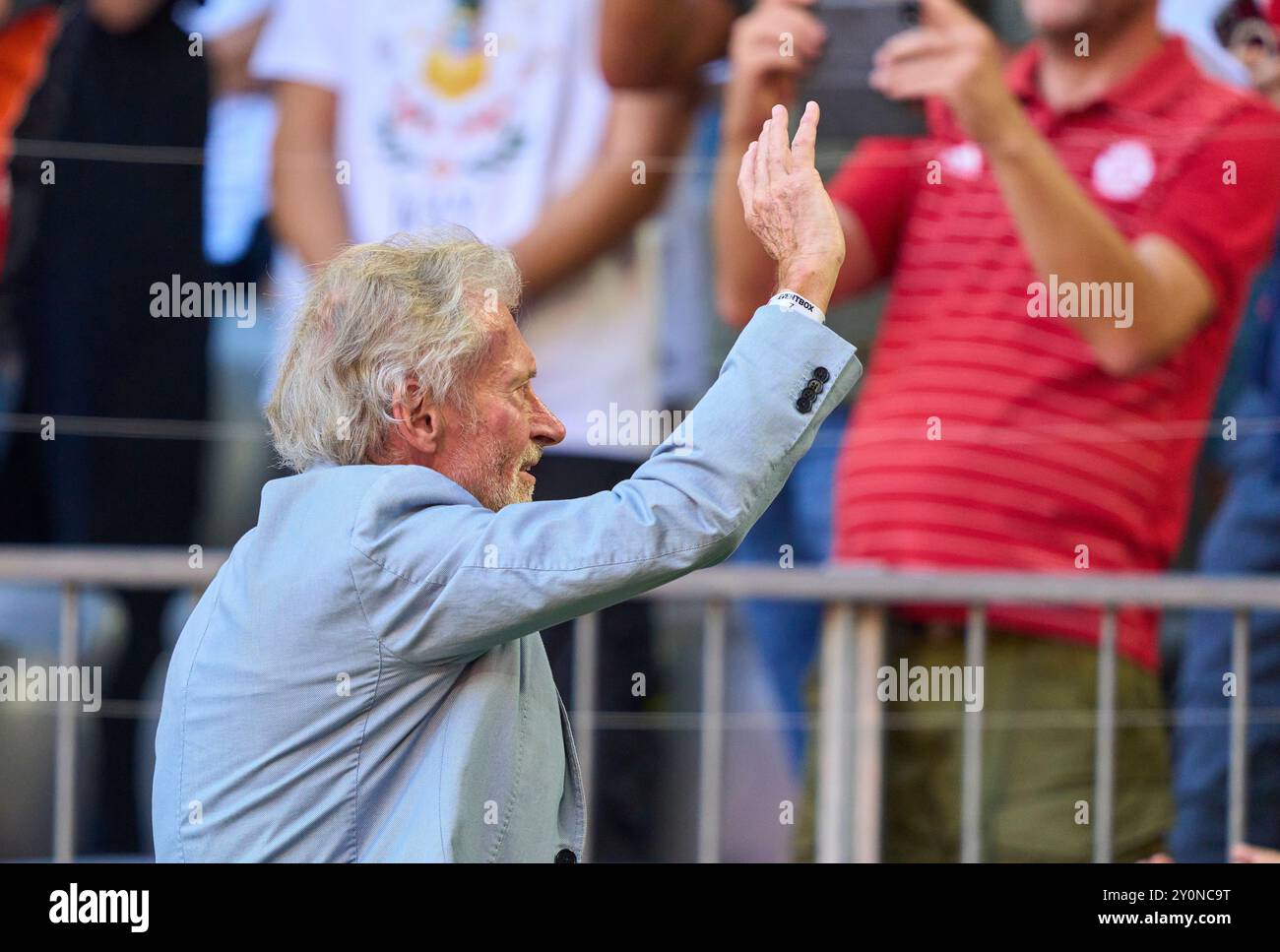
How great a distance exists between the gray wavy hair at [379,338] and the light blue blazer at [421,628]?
0.20ft

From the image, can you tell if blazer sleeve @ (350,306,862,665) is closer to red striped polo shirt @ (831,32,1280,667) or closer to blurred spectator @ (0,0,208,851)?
red striped polo shirt @ (831,32,1280,667)

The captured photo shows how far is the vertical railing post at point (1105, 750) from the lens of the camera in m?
3.21

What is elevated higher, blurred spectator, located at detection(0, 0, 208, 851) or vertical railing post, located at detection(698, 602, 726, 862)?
blurred spectator, located at detection(0, 0, 208, 851)

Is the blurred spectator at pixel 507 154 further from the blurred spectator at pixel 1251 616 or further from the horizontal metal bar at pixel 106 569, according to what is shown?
the blurred spectator at pixel 1251 616

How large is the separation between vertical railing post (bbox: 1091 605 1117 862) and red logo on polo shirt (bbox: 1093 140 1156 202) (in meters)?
0.99

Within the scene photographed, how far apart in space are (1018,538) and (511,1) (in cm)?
177

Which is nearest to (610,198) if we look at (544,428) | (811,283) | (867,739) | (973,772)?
(867,739)

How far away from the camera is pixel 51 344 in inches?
148

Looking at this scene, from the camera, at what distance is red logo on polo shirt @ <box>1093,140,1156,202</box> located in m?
3.57

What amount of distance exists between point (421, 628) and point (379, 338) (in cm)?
33

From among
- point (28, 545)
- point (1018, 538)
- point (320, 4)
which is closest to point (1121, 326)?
point (1018, 538)

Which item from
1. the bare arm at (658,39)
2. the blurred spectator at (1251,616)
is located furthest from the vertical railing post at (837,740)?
the bare arm at (658,39)

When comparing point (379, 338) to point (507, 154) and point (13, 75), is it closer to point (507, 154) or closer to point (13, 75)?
point (507, 154)

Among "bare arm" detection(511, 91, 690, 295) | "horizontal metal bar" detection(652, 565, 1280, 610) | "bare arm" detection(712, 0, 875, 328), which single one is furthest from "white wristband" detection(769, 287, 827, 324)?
"bare arm" detection(511, 91, 690, 295)
